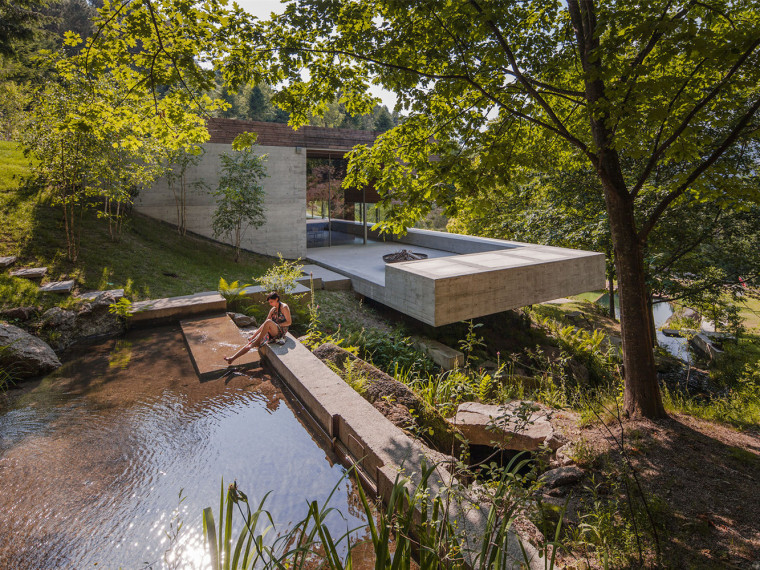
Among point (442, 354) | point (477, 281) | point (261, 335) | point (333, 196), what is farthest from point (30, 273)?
point (333, 196)

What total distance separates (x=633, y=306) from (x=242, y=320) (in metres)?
6.28

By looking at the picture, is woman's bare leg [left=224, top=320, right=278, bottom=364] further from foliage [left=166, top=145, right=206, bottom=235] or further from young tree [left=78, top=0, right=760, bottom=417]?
foliage [left=166, top=145, right=206, bottom=235]

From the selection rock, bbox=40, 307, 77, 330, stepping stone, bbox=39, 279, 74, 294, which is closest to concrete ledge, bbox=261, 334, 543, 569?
rock, bbox=40, 307, 77, 330

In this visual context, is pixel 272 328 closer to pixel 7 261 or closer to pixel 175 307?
pixel 175 307

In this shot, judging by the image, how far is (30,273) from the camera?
7562 millimetres

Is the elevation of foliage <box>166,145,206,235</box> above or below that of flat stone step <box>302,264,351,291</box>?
above

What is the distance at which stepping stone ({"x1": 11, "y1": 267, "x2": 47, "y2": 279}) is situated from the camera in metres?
7.51

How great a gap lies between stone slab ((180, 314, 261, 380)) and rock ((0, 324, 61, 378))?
1718 mm

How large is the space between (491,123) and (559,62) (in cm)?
116

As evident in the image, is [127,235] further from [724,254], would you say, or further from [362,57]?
[724,254]

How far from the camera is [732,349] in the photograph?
40.4 ft

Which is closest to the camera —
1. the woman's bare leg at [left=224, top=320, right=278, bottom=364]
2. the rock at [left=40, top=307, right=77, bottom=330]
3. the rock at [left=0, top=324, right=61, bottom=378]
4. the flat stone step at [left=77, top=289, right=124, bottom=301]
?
the rock at [left=0, top=324, right=61, bottom=378]

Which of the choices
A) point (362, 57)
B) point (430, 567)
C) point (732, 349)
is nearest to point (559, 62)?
point (362, 57)

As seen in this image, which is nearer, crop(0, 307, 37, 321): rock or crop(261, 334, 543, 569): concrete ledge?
crop(261, 334, 543, 569): concrete ledge
